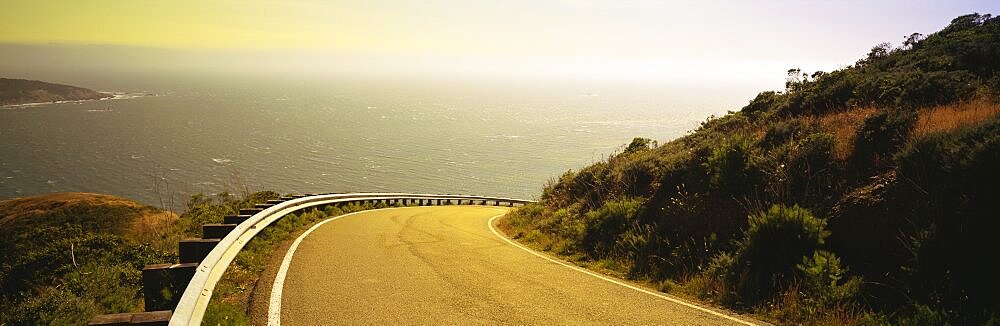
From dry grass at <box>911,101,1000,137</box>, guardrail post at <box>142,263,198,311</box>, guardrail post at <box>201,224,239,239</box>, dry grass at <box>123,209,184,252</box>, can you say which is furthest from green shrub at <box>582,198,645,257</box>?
dry grass at <box>123,209,184,252</box>

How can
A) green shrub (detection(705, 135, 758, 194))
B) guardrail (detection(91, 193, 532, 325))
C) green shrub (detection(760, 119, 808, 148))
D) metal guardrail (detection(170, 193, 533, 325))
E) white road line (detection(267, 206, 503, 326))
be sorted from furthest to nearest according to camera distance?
green shrub (detection(760, 119, 808, 148))
green shrub (detection(705, 135, 758, 194))
white road line (detection(267, 206, 503, 326))
metal guardrail (detection(170, 193, 533, 325))
guardrail (detection(91, 193, 532, 325))

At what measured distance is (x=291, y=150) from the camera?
86.6 metres

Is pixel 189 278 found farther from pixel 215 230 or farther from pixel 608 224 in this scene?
pixel 608 224

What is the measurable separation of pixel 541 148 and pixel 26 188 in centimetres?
7248

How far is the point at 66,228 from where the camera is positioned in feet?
47.5

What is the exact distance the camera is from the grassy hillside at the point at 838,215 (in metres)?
5.80

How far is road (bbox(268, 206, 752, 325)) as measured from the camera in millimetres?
5395

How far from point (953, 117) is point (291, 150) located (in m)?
89.0

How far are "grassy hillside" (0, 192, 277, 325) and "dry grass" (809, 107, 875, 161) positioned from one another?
35.4ft

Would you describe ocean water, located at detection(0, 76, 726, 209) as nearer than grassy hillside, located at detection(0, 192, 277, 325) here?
No

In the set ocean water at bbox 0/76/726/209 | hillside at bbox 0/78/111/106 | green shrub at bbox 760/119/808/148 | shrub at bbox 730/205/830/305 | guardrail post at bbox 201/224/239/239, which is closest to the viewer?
guardrail post at bbox 201/224/239/239

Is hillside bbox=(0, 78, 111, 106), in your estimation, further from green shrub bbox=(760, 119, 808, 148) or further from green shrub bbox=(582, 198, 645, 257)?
green shrub bbox=(760, 119, 808, 148)

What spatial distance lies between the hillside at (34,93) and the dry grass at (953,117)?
222 m

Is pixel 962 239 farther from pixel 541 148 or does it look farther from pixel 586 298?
pixel 541 148
